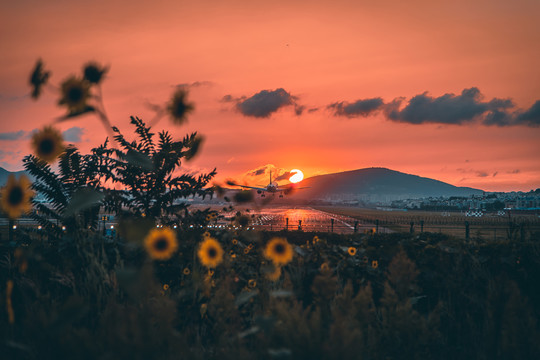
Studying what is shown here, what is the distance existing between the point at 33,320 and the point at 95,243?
1594mm

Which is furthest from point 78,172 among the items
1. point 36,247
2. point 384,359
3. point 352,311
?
point 384,359

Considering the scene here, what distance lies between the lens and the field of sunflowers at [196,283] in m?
2.58

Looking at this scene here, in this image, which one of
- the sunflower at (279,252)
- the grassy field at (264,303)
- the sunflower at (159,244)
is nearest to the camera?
the grassy field at (264,303)

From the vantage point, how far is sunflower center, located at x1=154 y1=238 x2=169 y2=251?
10.2ft

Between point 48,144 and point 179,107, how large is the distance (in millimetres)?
1076

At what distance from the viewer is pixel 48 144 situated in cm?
328

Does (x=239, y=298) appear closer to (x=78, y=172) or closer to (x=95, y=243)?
(x=95, y=243)

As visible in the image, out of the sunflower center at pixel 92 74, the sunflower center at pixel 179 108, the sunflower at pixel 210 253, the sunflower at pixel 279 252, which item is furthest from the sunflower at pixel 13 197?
the sunflower at pixel 279 252

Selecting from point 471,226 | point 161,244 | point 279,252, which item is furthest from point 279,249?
point 471,226

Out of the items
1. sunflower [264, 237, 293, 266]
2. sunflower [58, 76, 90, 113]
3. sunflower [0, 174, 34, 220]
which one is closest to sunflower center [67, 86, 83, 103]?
sunflower [58, 76, 90, 113]

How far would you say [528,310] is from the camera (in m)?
3.38

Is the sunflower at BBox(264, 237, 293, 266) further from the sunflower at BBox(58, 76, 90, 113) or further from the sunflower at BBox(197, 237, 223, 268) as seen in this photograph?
the sunflower at BBox(58, 76, 90, 113)

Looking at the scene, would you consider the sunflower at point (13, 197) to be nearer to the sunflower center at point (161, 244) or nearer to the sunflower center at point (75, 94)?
the sunflower center at point (75, 94)

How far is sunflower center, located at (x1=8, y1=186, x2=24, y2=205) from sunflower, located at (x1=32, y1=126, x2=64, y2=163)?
39cm
